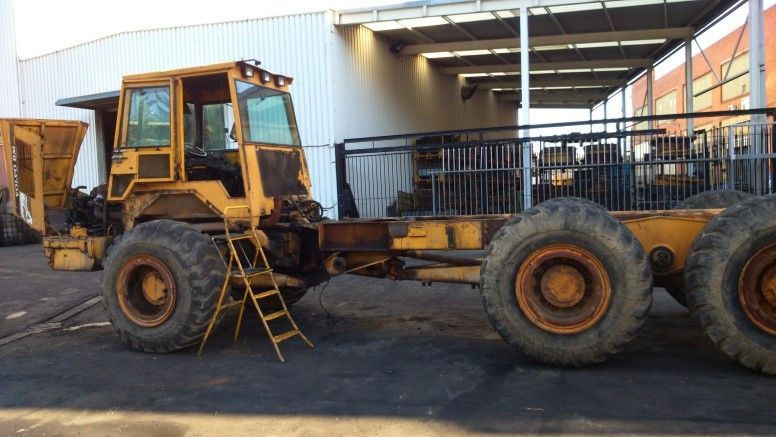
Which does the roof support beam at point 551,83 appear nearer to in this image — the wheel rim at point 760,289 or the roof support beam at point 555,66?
the roof support beam at point 555,66

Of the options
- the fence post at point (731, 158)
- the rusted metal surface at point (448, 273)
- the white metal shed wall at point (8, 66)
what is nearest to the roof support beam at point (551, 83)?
the fence post at point (731, 158)

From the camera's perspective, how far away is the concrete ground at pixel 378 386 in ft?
14.2

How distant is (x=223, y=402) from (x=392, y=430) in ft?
4.89

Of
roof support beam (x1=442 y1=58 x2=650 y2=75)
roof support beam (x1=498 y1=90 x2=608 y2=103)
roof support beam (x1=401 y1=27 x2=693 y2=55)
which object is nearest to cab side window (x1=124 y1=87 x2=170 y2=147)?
roof support beam (x1=401 y1=27 x2=693 y2=55)

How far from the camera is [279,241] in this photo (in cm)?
699

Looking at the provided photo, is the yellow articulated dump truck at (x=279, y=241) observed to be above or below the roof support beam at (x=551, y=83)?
below

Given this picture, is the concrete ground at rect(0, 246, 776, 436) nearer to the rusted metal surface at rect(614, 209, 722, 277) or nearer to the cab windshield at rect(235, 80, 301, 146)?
the rusted metal surface at rect(614, 209, 722, 277)

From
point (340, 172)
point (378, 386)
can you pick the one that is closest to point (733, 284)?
point (378, 386)

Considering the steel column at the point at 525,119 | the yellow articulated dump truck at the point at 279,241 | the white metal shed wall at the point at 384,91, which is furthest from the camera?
the white metal shed wall at the point at 384,91

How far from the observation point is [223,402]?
194 inches

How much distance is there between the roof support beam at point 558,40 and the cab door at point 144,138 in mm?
11420

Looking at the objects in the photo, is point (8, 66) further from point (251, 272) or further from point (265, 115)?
point (251, 272)

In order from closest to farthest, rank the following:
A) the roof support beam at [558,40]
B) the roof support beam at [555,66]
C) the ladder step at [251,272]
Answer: the ladder step at [251,272], the roof support beam at [558,40], the roof support beam at [555,66]

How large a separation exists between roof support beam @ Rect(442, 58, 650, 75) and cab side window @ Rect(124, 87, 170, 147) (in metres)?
15.5
